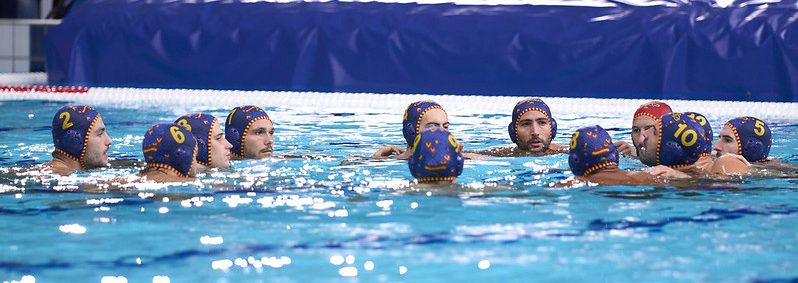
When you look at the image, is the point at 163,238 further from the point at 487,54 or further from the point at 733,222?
the point at 487,54

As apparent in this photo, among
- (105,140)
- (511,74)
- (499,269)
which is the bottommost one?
(499,269)

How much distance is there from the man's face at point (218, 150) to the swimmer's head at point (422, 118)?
1143 millimetres

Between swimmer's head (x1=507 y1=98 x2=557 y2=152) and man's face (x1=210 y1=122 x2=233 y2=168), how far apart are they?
1916 mm

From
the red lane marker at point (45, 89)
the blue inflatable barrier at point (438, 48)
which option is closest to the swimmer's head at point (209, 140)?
the blue inflatable barrier at point (438, 48)

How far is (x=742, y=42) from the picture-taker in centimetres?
1234

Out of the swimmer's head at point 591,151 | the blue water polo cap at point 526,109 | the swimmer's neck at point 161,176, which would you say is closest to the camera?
the swimmer's head at point 591,151

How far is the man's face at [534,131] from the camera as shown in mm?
7633

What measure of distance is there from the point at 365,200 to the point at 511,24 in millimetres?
7852

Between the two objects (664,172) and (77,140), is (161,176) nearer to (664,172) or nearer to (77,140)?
(77,140)

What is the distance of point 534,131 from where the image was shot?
7.63 m

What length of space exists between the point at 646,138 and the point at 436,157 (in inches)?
65.1

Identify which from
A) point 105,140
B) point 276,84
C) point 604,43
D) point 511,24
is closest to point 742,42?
point 604,43

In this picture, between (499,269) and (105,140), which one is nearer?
(499,269)

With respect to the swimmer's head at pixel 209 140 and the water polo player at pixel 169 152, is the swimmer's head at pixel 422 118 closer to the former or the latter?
the swimmer's head at pixel 209 140
